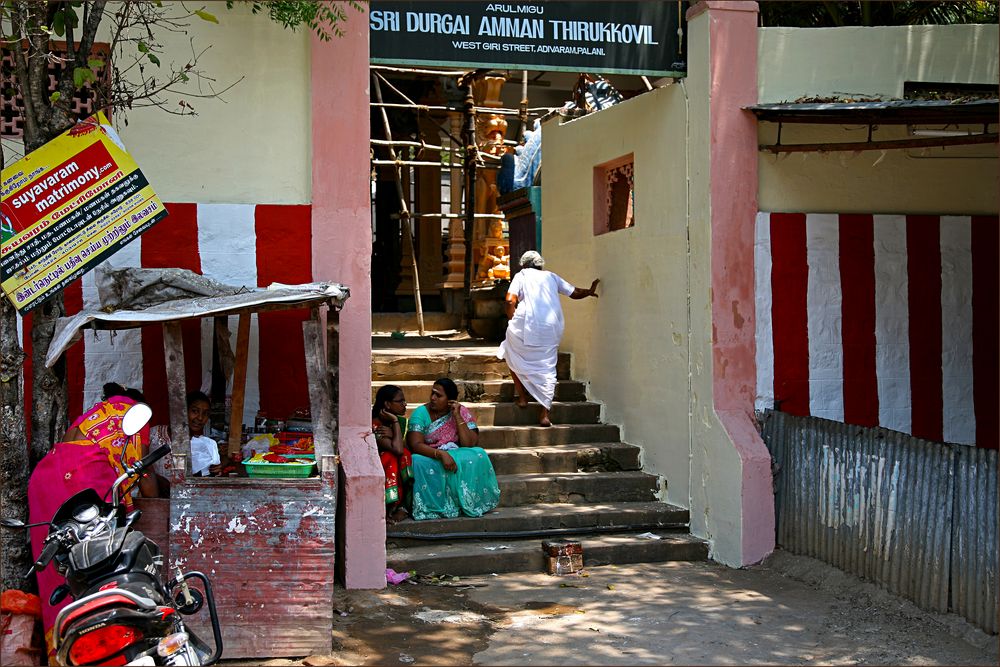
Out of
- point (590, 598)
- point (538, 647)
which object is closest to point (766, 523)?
point (590, 598)

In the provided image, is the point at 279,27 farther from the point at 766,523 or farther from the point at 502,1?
the point at 766,523

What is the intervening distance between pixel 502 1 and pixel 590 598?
4307 mm

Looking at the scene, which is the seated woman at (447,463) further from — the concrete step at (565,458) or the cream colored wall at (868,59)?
the cream colored wall at (868,59)

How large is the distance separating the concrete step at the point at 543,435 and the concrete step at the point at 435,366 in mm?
822

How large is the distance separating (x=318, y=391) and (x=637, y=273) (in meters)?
3.73

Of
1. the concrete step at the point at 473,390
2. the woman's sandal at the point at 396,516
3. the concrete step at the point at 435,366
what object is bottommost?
the woman's sandal at the point at 396,516

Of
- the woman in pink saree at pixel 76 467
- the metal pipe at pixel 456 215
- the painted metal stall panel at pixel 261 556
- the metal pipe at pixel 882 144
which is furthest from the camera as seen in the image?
the metal pipe at pixel 456 215

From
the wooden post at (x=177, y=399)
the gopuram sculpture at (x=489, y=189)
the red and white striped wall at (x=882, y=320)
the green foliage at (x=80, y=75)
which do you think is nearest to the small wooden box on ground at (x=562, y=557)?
the red and white striped wall at (x=882, y=320)

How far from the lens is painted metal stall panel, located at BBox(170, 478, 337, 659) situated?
5773 mm

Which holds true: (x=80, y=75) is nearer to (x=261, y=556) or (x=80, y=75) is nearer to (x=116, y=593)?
(x=261, y=556)

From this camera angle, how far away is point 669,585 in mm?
7395

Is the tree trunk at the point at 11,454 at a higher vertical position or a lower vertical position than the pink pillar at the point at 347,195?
lower

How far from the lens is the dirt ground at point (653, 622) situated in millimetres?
5926

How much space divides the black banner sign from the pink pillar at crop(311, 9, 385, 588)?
1.34 feet
